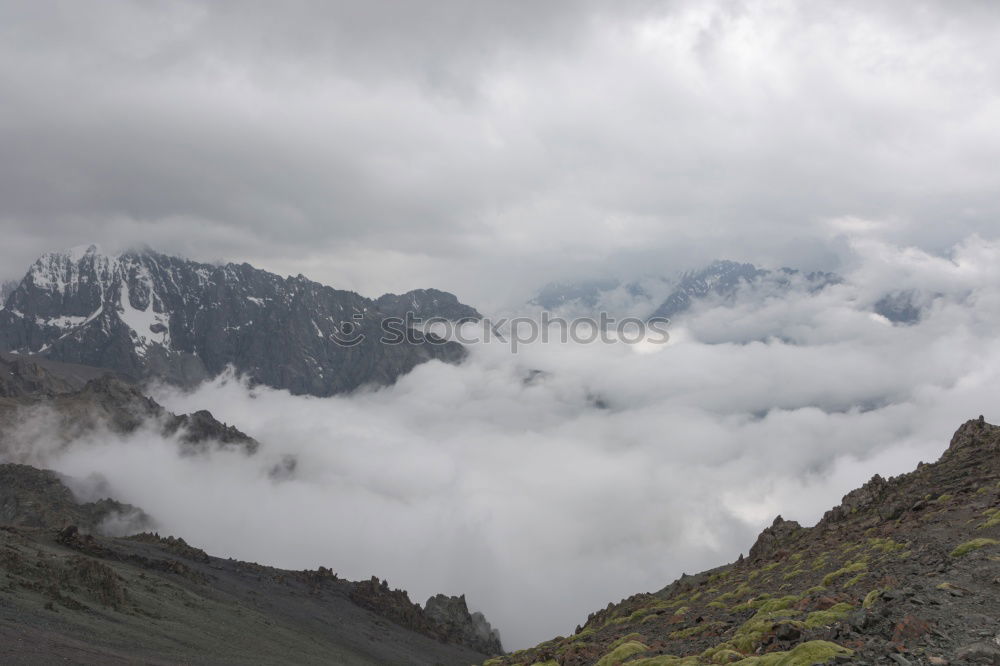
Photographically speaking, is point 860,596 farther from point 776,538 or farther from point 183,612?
point 183,612

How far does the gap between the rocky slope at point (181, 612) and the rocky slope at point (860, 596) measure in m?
36.7

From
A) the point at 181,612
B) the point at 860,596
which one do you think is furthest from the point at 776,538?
the point at 181,612

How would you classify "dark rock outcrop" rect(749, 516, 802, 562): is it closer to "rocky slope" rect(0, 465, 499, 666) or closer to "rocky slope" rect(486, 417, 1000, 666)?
"rocky slope" rect(486, 417, 1000, 666)

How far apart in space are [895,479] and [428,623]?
154 meters

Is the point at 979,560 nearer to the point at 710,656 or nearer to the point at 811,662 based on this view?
the point at 710,656

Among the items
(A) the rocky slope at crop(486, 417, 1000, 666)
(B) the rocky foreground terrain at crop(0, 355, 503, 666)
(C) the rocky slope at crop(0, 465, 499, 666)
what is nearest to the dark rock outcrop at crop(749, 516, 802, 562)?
(A) the rocky slope at crop(486, 417, 1000, 666)

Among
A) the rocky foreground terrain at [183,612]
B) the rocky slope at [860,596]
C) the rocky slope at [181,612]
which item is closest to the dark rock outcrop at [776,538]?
the rocky slope at [860,596]

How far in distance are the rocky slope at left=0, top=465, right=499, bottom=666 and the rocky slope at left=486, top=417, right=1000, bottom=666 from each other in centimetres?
3668

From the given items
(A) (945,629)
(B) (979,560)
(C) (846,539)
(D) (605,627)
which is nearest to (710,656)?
(A) (945,629)

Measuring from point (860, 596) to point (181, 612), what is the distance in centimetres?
8804

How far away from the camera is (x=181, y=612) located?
3472 inches

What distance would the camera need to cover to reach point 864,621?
2039 cm

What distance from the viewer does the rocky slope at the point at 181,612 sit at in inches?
2218

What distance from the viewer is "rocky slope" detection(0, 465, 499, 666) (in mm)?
56344
